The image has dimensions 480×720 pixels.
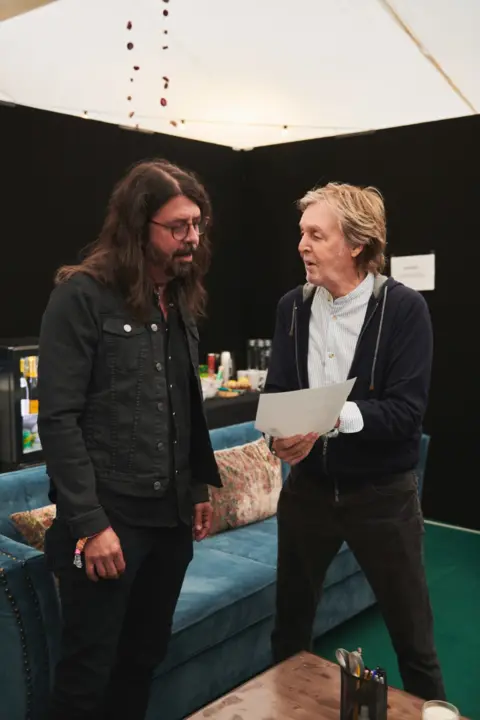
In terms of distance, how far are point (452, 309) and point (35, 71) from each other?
2.99 m

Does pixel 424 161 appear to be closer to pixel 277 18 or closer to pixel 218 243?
pixel 277 18

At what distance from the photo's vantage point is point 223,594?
2.41 m

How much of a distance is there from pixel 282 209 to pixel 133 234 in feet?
12.1

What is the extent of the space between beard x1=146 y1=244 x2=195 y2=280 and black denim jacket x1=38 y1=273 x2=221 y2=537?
0.36 ft

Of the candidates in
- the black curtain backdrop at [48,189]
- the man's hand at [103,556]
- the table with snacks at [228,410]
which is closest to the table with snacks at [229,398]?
the table with snacks at [228,410]

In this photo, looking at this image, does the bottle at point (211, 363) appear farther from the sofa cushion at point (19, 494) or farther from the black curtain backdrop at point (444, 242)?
the sofa cushion at point (19, 494)

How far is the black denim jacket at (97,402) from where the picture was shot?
5.04 ft

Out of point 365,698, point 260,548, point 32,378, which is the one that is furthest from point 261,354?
point 365,698

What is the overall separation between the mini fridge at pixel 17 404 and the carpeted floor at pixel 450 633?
5.57 feet

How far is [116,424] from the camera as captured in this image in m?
1.61

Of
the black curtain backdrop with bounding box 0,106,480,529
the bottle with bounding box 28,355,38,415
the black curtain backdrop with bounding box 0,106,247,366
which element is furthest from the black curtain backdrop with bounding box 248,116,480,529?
the bottle with bounding box 28,355,38,415

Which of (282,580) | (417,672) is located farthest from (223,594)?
(417,672)

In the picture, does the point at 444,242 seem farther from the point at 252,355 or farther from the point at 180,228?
the point at 180,228

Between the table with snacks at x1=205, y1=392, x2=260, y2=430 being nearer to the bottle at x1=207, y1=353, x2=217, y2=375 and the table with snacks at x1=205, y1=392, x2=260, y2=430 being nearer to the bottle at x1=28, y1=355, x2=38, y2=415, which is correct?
the bottle at x1=207, y1=353, x2=217, y2=375
